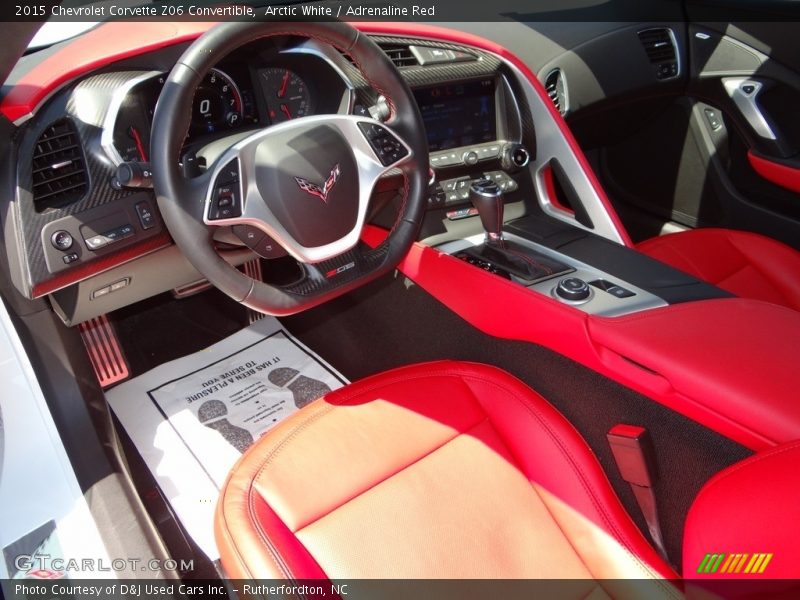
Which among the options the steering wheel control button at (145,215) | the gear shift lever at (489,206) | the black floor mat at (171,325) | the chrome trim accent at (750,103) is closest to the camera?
the steering wheel control button at (145,215)

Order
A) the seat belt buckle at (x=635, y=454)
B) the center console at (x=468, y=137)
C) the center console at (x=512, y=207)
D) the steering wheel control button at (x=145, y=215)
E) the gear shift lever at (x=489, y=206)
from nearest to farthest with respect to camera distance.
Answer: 1. the seat belt buckle at (x=635, y=454)
2. the steering wheel control button at (x=145, y=215)
3. the center console at (x=512, y=207)
4. the gear shift lever at (x=489, y=206)
5. the center console at (x=468, y=137)

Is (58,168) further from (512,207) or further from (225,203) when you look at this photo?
(512,207)

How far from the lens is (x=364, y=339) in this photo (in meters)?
1.78

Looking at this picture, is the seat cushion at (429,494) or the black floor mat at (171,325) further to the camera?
the black floor mat at (171,325)

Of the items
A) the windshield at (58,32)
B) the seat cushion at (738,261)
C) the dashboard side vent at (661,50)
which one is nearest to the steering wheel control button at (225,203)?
the windshield at (58,32)

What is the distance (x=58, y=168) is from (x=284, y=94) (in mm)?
476

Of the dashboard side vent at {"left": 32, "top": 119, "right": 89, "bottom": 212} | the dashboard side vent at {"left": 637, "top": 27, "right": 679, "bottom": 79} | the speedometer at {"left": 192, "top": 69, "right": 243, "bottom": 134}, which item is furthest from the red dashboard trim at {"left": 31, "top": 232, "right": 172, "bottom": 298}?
the dashboard side vent at {"left": 637, "top": 27, "right": 679, "bottom": 79}

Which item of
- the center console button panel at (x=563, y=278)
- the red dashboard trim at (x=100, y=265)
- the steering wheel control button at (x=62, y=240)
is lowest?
the center console button panel at (x=563, y=278)

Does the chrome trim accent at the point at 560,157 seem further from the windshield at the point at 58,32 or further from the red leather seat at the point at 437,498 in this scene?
the windshield at the point at 58,32

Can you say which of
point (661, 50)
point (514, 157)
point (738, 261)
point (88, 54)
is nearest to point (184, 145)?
point (88, 54)

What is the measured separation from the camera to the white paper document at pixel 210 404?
1440 millimetres

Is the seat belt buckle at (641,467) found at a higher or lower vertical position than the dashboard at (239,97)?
lower

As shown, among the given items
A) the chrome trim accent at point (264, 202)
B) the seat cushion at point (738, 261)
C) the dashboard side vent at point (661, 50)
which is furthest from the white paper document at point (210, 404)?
the dashboard side vent at point (661, 50)

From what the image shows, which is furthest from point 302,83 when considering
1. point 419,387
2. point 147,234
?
point 419,387
